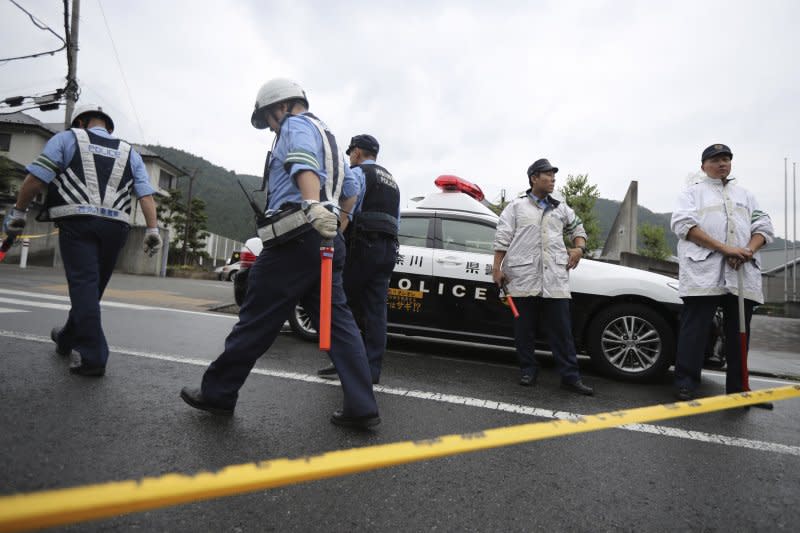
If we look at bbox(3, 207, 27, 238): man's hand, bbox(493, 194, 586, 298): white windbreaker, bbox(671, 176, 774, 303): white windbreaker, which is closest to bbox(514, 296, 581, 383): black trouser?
bbox(493, 194, 586, 298): white windbreaker

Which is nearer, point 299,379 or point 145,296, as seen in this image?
point 299,379

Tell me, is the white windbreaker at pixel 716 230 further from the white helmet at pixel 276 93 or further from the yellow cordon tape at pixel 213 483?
the white helmet at pixel 276 93

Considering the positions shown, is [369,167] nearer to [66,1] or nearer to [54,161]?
[54,161]

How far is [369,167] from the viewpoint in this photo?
331 centimetres

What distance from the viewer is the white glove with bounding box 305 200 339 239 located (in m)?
2.02

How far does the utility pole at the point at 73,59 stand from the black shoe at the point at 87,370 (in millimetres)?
14374

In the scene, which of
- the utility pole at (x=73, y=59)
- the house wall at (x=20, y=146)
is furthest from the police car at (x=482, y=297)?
the house wall at (x=20, y=146)

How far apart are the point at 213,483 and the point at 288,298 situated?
1190 mm

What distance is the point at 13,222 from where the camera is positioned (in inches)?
123

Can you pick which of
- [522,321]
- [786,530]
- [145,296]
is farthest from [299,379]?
[145,296]

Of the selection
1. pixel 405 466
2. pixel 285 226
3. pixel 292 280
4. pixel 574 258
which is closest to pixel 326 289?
pixel 292 280

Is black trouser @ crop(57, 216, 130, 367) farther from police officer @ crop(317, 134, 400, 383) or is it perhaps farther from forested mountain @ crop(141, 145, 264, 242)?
forested mountain @ crop(141, 145, 264, 242)

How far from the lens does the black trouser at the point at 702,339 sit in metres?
3.36

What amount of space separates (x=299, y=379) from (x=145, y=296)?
22.6 ft
